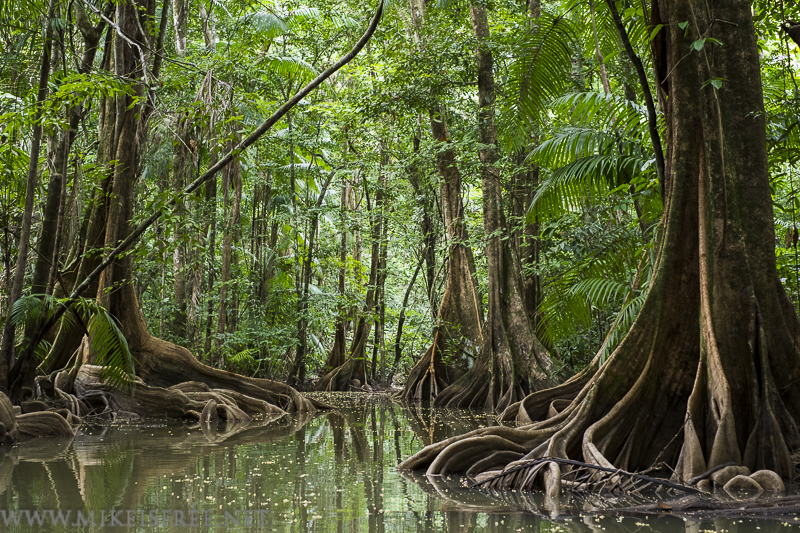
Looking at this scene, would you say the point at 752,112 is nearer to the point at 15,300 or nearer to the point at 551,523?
the point at 551,523

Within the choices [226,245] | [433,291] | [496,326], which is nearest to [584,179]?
[496,326]

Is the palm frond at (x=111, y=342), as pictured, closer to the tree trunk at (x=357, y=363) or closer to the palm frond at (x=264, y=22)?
the palm frond at (x=264, y=22)

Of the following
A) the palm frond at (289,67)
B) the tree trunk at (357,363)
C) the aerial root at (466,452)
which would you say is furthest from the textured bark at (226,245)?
the aerial root at (466,452)

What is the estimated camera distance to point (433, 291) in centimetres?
1634

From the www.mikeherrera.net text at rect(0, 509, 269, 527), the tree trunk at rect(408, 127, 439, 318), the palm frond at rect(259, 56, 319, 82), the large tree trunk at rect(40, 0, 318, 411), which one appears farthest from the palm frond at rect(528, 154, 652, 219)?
the tree trunk at rect(408, 127, 439, 318)

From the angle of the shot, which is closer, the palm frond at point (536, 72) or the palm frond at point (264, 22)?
A: the palm frond at point (536, 72)

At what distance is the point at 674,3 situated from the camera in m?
5.66

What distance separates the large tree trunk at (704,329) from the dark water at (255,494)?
2.08ft

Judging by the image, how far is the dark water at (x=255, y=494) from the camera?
3625mm

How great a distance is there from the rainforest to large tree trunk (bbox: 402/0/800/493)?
0.8 inches

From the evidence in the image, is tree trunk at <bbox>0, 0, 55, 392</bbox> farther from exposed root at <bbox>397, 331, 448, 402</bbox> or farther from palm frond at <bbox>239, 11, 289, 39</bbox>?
exposed root at <bbox>397, 331, 448, 402</bbox>

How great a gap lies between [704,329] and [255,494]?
349cm

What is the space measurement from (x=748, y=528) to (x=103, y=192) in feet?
31.9

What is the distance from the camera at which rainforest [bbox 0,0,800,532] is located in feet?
14.7
